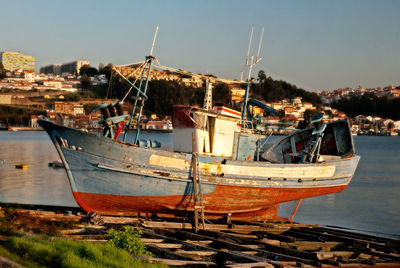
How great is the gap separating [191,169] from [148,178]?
4.62 ft

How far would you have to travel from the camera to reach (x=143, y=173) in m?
14.2

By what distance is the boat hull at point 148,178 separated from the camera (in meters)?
14.0

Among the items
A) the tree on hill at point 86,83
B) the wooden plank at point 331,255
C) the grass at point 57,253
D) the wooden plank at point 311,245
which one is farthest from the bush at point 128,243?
the tree on hill at point 86,83

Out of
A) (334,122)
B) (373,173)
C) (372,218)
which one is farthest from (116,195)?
(373,173)

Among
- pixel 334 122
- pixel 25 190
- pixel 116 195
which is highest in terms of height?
pixel 334 122

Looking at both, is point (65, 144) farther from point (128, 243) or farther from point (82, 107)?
point (82, 107)

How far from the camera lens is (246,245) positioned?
462 inches

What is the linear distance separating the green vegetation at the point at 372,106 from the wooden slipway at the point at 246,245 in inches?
6736

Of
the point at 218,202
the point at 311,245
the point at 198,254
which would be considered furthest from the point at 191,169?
the point at 198,254

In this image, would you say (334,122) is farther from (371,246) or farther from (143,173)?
(143,173)

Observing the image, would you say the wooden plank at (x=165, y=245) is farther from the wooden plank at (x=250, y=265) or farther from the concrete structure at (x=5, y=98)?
the concrete structure at (x=5, y=98)

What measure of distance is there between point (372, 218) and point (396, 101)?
172 metres

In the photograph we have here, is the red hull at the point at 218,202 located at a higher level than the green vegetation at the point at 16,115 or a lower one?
lower

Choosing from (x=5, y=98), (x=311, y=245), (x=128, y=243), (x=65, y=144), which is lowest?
(x=311, y=245)
